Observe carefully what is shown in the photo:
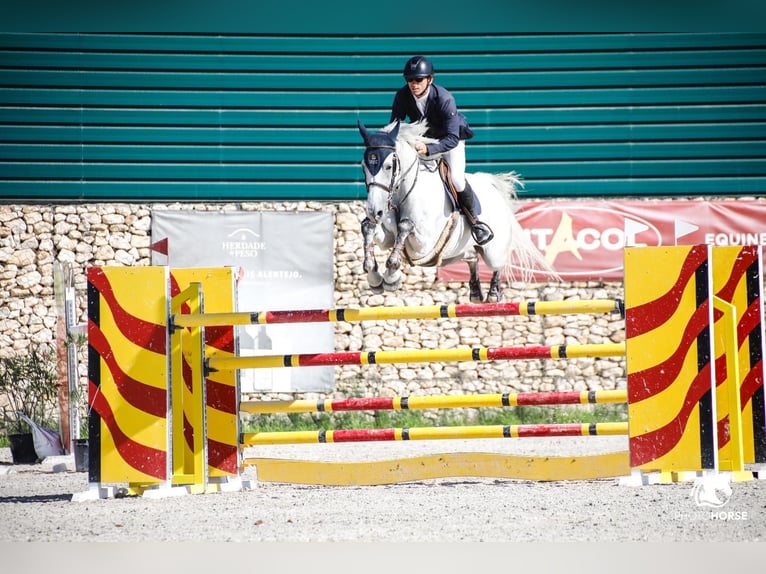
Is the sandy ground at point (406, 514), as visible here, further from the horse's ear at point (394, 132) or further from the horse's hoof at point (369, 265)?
the horse's ear at point (394, 132)

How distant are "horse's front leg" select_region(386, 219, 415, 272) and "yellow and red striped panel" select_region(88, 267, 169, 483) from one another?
1192 mm

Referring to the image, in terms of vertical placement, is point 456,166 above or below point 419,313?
above

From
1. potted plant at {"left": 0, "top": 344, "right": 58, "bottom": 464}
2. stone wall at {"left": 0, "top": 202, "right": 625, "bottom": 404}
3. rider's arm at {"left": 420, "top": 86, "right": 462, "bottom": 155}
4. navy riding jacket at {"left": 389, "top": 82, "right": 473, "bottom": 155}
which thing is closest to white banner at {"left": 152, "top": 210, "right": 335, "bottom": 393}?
stone wall at {"left": 0, "top": 202, "right": 625, "bottom": 404}

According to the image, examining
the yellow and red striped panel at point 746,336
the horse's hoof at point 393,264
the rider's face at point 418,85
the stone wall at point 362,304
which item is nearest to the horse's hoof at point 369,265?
the horse's hoof at point 393,264

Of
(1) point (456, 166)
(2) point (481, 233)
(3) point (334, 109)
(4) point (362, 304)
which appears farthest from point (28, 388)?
(1) point (456, 166)

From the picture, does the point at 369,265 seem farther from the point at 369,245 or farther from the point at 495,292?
the point at 495,292

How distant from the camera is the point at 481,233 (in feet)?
19.8

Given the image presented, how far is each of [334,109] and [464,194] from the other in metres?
5.22

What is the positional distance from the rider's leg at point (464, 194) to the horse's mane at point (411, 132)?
10.2 inches

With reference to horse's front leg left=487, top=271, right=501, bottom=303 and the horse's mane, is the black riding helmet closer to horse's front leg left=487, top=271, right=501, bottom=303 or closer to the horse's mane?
the horse's mane

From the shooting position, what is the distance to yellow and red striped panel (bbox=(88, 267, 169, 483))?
5.21m

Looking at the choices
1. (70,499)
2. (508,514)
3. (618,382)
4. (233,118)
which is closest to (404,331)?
(618,382)

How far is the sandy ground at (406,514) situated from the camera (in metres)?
3.87

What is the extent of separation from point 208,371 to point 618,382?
6.10m
